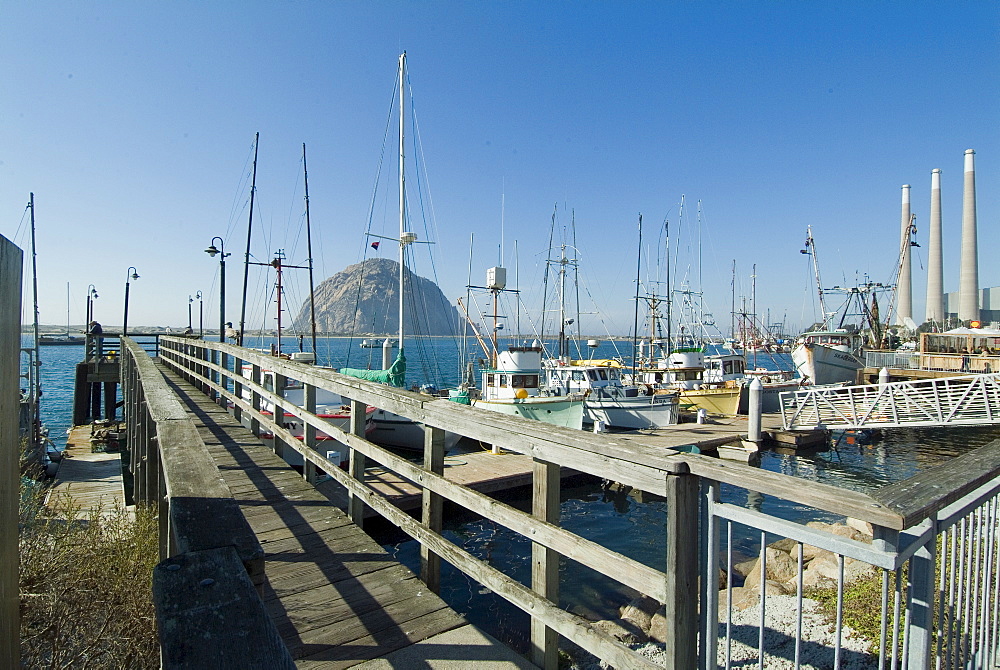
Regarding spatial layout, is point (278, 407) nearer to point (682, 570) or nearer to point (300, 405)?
point (682, 570)

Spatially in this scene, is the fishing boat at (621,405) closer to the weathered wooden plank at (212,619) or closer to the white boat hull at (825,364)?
the white boat hull at (825,364)

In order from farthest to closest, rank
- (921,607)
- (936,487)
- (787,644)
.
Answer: (787,644)
(936,487)
(921,607)

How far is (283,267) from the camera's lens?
28.4 m

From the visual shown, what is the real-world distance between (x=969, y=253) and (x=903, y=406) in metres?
55.0

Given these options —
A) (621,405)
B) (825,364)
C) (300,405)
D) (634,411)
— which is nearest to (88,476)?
(300,405)

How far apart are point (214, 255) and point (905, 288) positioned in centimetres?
6815

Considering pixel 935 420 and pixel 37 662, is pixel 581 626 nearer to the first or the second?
pixel 37 662

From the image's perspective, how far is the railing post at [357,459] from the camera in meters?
4.18

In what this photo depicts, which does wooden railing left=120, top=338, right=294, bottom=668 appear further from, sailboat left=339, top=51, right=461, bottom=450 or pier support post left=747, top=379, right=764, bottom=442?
pier support post left=747, top=379, right=764, bottom=442

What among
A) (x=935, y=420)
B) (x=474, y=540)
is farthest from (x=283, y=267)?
(x=935, y=420)

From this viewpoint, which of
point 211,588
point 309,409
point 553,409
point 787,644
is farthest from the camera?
point 553,409


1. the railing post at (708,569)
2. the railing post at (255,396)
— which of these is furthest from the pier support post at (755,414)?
the railing post at (708,569)

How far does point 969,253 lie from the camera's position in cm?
5884

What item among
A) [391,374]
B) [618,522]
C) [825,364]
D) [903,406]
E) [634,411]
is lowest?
[618,522]
